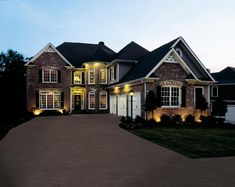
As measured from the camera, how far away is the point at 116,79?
25.6 meters

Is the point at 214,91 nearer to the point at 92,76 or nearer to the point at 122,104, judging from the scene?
the point at 122,104

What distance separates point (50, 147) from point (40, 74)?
1954 centimetres

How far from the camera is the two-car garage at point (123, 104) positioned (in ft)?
65.2

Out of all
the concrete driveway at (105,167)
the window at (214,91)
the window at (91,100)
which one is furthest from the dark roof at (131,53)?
the concrete driveway at (105,167)

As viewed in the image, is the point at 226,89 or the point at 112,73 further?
the point at 226,89

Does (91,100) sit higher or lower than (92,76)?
lower

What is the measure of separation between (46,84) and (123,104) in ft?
34.6

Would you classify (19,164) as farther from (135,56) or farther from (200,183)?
(135,56)

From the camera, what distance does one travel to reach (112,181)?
5.14 m

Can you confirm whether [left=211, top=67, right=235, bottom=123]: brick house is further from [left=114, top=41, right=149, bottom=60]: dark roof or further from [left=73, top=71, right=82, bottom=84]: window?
[left=73, top=71, right=82, bottom=84]: window

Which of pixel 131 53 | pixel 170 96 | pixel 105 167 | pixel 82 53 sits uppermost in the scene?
pixel 82 53

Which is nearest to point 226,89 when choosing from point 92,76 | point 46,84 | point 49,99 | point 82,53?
point 92,76

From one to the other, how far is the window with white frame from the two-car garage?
7504 millimetres

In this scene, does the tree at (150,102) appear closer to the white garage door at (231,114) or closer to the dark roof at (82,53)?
the white garage door at (231,114)
